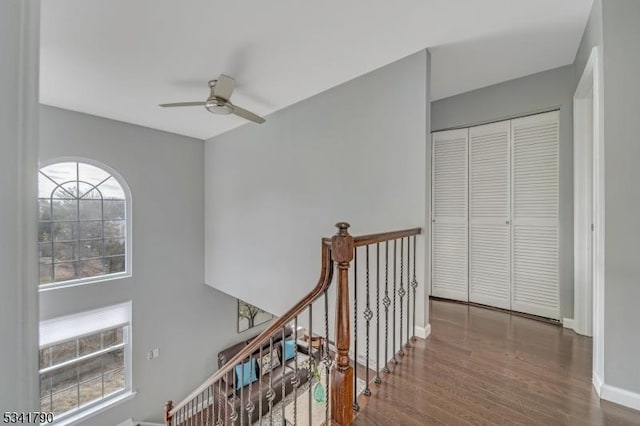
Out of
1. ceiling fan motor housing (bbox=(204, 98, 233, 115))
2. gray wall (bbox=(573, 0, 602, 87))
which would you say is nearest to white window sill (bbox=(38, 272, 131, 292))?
ceiling fan motor housing (bbox=(204, 98, 233, 115))

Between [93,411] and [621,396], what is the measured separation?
6128 millimetres

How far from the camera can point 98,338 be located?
4.39 meters

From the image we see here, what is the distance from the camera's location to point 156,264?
4.85 metres

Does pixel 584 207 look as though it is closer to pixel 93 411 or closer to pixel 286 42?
pixel 286 42

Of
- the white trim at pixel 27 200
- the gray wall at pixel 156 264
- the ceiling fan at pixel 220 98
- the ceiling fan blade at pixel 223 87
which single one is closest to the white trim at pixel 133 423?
the gray wall at pixel 156 264

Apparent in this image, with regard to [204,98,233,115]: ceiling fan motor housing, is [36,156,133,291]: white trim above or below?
below

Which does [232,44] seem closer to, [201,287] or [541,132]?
[541,132]

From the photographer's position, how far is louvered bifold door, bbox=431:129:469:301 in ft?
10.7

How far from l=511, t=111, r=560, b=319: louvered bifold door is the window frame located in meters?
5.54

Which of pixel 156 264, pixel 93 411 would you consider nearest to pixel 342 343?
pixel 156 264

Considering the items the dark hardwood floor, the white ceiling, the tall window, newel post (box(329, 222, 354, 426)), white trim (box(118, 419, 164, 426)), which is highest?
the white ceiling

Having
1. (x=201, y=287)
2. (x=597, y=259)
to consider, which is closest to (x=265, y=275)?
(x=201, y=287)

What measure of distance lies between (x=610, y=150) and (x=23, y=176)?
2.50 metres

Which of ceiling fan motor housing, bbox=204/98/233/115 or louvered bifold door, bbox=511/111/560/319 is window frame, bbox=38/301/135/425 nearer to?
ceiling fan motor housing, bbox=204/98/233/115
